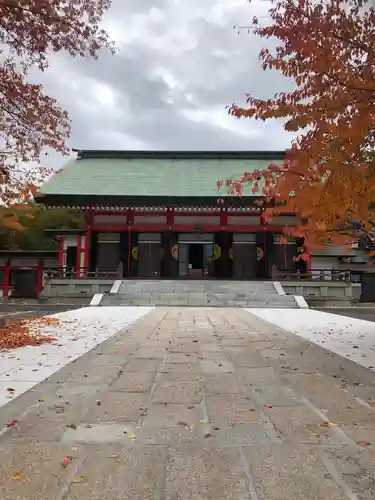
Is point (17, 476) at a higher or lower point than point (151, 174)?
lower

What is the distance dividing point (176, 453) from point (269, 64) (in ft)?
13.9

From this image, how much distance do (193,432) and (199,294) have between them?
1203 centimetres

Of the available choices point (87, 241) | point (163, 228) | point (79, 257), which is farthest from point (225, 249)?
point (79, 257)

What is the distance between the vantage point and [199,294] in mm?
14133

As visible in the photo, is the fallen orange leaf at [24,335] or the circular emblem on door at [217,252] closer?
the fallen orange leaf at [24,335]

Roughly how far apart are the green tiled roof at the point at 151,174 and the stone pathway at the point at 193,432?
14.1 m

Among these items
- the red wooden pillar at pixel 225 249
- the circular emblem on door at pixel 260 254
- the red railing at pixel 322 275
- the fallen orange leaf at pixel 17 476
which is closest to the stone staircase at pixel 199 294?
the red railing at pixel 322 275

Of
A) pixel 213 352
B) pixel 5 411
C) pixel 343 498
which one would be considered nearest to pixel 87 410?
pixel 5 411

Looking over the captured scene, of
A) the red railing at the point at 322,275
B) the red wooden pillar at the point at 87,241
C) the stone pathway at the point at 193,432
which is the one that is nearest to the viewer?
the stone pathway at the point at 193,432

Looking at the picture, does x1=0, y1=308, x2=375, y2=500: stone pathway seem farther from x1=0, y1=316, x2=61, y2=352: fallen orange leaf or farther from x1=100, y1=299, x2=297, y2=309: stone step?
x1=100, y1=299, x2=297, y2=309: stone step

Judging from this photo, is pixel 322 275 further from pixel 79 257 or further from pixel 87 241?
pixel 79 257

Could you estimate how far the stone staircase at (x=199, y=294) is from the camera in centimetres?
1329

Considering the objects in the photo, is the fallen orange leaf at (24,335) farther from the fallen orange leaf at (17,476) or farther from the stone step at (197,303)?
the stone step at (197,303)

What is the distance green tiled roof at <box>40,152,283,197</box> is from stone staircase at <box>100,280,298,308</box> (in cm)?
431
